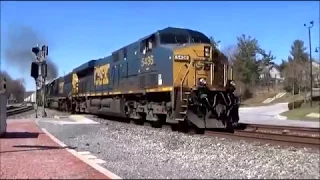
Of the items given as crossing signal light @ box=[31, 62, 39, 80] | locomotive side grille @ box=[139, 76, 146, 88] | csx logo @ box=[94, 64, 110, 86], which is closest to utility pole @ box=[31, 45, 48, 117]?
crossing signal light @ box=[31, 62, 39, 80]

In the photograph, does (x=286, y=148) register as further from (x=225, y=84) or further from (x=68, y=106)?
(x=68, y=106)

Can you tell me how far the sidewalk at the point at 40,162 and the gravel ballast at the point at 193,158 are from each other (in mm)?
579

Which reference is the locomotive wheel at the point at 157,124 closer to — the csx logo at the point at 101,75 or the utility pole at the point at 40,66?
the csx logo at the point at 101,75

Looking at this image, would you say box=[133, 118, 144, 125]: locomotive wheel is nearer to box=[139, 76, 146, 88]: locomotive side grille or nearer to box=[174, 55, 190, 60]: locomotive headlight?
box=[139, 76, 146, 88]: locomotive side grille

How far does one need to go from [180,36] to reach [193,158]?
867cm

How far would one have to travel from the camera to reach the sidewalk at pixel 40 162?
305 inches

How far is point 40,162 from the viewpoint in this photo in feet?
30.2

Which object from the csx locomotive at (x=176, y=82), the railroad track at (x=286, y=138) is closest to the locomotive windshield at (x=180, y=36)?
the csx locomotive at (x=176, y=82)

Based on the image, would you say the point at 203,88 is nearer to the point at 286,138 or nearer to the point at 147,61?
the point at 286,138

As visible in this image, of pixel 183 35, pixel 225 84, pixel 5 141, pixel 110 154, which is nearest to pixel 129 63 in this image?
pixel 183 35

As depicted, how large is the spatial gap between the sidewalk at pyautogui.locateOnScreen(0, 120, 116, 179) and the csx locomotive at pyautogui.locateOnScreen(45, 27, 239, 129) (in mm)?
4823

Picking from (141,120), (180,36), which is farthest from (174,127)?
(180,36)

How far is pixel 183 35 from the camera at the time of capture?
17453 mm

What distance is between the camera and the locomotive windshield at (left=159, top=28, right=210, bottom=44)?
55.7 ft
